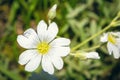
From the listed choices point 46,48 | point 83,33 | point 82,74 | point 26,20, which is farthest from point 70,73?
point 46,48

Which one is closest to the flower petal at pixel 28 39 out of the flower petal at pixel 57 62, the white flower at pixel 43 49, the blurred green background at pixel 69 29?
the white flower at pixel 43 49

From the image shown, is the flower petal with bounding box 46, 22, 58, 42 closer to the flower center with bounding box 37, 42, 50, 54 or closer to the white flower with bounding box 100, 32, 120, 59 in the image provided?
the flower center with bounding box 37, 42, 50, 54

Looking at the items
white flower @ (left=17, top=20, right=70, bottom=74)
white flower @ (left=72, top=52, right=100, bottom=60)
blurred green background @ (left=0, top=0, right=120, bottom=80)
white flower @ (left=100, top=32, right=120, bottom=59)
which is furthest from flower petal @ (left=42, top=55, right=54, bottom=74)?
blurred green background @ (left=0, top=0, right=120, bottom=80)

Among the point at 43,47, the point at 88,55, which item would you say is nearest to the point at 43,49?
the point at 43,47

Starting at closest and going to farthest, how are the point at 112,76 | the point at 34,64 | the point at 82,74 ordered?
the point at 34,64, the point at 82,74, the point at 112,76

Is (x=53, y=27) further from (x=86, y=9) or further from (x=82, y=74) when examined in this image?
(x=86, y=9)

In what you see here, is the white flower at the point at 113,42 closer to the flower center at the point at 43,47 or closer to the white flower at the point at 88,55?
the white flower at the point at 88,55
